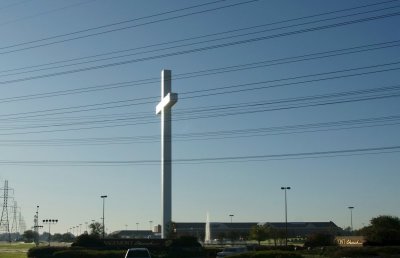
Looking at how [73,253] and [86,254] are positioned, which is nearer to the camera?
[86,254]

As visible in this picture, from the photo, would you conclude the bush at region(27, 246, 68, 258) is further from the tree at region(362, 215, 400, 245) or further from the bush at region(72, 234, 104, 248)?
the tree at region(362, 215, 400, 245)

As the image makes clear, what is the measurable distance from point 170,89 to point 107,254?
91.2ft

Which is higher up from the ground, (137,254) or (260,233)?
(137,254)

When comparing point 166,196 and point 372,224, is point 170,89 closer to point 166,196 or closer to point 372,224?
point 166,196

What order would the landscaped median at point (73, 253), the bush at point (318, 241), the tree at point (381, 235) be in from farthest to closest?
the bush at point (318, 241)
the tree at point (381, 235)
the landscaped median at point (73, 253)

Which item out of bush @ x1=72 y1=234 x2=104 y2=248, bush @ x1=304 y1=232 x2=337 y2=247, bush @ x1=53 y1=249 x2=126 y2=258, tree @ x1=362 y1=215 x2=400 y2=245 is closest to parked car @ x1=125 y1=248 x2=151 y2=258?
bush @ x1=53 y1=249 x2=126 y2=258

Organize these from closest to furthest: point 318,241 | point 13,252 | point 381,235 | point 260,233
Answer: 1. point 381,235
2. point 13,252
3. point 318,241
4. point 260,233

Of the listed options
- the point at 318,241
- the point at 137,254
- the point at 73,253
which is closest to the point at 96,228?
the point at 318,241

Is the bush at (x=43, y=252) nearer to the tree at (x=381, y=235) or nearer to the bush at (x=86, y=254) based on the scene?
the bush at (x=86, y=254)

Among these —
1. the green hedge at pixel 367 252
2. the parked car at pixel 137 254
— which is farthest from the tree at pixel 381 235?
the parked car at pixel 137 254

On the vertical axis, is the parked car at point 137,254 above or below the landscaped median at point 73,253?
above

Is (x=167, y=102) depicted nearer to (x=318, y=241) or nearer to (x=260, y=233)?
(x=318, y=241)

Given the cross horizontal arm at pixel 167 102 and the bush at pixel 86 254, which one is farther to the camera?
the cross horizontal arm at pixel 167 102

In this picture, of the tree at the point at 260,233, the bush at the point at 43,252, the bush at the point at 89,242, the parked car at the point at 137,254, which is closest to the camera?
the parked car at the point at 137,254
